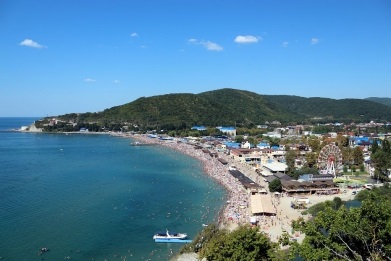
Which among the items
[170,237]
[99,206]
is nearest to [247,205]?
[170,237]

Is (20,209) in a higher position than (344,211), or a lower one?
lower

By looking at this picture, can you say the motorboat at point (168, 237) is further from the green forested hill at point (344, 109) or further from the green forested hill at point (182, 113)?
the green forested hill at point (344, 109)

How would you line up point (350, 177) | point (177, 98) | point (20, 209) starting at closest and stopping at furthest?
point (20, 209), point (350, 177), point (177, 98)

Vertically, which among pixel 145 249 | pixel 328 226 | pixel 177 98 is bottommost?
pixel 145 249

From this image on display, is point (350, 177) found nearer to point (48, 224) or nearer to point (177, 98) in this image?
point (48, 224)

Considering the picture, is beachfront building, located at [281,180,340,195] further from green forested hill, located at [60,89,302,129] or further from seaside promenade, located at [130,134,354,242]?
green forested hill, located at [60,89,302,129]

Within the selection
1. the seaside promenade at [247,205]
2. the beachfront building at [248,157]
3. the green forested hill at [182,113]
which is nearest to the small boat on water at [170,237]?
the seaside promenade at [247,205]

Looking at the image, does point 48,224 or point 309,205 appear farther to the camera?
point 309,205

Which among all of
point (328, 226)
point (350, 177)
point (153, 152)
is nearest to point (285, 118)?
point (153, 152)
